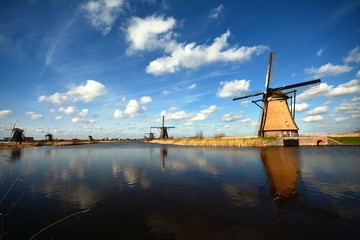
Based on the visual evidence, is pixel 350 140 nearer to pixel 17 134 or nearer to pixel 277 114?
pixel 277 114

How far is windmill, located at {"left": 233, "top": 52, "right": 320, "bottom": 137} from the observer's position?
3569 cm

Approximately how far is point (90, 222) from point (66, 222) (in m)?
0.75

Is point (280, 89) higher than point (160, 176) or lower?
higher

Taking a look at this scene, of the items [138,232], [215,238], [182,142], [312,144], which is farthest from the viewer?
[182,142]

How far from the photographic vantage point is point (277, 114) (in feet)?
120

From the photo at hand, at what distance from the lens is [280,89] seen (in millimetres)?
37750

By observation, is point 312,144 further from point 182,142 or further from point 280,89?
point 182,142

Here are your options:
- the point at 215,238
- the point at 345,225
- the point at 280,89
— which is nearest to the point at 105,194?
the point at 215,238

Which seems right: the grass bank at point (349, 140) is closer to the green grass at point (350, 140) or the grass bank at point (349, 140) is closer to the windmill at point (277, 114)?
the green grass at point (350, 140)

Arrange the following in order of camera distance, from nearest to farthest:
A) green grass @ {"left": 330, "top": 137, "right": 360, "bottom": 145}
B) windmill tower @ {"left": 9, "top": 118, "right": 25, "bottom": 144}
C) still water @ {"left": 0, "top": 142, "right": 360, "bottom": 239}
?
still water @ {"left": 0, "top": 142, "right": 360, "bottom": 239} → green grass @ {"left": 330, "top": 137, "right": 360, "bottom": 145} → windmill tower @ {"left": 9, "top": 118, "right": 25, "bottom": 144}

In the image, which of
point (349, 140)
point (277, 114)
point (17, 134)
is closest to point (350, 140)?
point (349, 140)

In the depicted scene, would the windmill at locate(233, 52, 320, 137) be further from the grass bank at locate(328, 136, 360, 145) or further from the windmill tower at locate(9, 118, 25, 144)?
the windmill tower at locate(9, 118, 25, 144)

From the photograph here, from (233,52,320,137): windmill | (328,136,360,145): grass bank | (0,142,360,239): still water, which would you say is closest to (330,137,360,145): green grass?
(328,136,360,145): grass bank

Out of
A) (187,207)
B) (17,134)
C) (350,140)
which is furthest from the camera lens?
(17,134)
